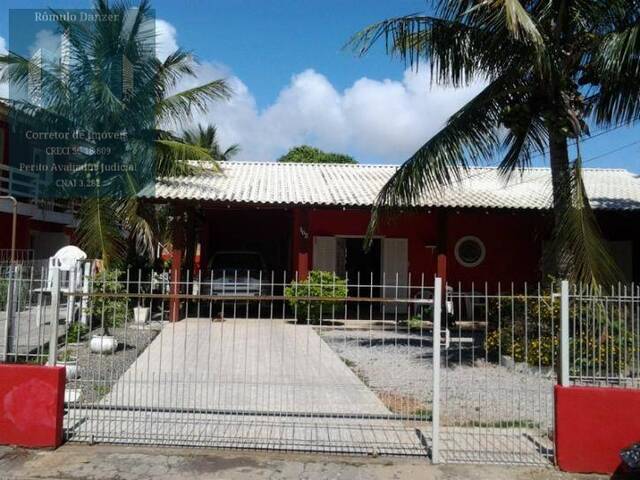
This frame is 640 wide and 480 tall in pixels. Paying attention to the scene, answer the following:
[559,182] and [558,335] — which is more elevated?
[559,182]

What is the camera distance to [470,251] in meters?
17.3

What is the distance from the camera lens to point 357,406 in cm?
709

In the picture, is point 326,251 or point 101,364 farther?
point 326,251

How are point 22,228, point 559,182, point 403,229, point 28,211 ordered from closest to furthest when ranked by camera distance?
1. point 559,182
2. point 403,229
3. point 28,211
4. point 22,228

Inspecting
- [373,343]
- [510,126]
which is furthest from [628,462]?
[373,343]

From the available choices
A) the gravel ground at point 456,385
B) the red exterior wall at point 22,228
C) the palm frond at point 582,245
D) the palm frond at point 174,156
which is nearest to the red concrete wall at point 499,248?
the gravel ground at point 456,385

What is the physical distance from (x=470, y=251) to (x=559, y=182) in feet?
27.5

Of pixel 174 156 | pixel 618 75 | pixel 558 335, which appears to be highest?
pixel 174 156

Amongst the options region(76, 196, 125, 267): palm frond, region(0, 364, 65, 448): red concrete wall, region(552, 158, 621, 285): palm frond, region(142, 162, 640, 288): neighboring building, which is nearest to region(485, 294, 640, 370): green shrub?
region(552, 158, 621, 285): palm frond

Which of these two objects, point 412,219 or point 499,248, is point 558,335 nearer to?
point 412,219

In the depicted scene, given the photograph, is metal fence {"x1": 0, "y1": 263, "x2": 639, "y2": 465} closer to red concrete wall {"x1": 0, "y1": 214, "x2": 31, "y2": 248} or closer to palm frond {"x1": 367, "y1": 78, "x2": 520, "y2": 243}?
palm frond {"x1": 367, "y1": 78, "x2": 520, "y2": 243}

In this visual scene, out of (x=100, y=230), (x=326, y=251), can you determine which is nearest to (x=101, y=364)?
(x=100, y=230)

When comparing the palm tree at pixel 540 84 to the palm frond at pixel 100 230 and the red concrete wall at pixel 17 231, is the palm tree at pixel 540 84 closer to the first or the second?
the palm frond at pixel 100 230

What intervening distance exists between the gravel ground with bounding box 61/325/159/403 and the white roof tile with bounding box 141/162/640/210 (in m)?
4.75
